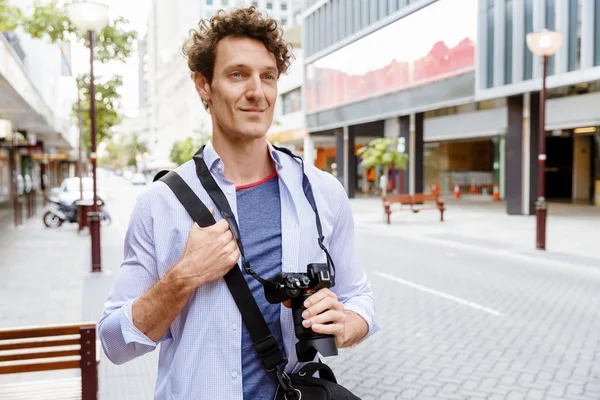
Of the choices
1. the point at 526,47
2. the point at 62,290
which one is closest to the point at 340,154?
the point at 526,47

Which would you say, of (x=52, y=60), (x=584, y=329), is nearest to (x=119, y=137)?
(x=52, y=60)

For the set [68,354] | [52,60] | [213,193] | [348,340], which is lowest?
[68,354]

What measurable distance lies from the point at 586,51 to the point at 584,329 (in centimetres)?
1503

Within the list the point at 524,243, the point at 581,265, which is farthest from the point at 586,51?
the point at 581,265

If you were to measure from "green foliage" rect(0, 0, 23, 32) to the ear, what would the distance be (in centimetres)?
876

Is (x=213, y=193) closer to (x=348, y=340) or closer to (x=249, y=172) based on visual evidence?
(x=249, y=172)

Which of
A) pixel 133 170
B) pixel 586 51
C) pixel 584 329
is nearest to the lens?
pixel 584 329

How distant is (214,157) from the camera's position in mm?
1719

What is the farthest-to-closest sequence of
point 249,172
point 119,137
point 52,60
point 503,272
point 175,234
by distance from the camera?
1. point 119,137
2. point 52,60
3. point 503,272
4. point 249,172
5. point 175,234

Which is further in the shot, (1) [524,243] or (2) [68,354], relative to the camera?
(1) [524,243]

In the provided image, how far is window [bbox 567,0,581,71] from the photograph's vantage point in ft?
Answer: 64.2

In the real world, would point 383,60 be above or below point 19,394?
above

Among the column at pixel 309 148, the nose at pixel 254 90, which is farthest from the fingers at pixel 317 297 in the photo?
the column at pixel 309 148

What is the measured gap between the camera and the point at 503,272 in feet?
34.4
